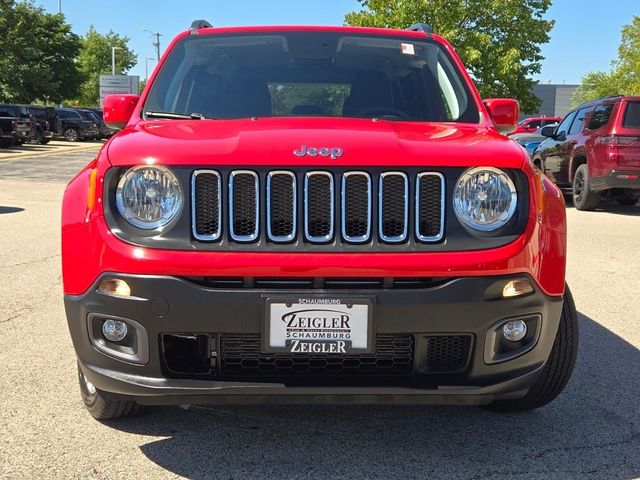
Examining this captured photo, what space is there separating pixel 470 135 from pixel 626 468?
141 centimetres

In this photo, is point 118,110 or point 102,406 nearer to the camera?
point 102,406

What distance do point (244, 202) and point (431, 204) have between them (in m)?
0.65

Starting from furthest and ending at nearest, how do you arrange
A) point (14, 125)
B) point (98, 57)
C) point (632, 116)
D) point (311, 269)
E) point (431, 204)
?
Result: point (98, 57) < point (14, 125) < point (632, 116) < point (431, 204) < point (311, 269)

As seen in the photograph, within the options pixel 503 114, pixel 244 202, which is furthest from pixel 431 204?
pixel 503 114

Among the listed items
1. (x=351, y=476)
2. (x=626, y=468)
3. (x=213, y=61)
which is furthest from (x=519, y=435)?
→ (x=213, y=61)

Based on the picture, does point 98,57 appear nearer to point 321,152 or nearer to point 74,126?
point 74,126

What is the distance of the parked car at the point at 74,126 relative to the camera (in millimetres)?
35875

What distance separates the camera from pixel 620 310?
5.31m

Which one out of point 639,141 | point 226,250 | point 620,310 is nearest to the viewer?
point 226,250

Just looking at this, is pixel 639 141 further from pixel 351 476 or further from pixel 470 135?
pixel 351 476

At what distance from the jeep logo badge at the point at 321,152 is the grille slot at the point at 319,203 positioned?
0.07 meters

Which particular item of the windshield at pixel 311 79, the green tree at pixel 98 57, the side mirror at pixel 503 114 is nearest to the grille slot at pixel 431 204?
the windshield at pixel 311 79

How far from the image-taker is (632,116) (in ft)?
34.7

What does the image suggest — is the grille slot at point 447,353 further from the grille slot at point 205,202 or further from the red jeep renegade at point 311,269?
the grille slot at point 205,202
